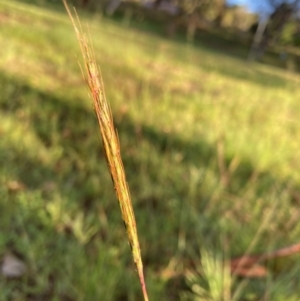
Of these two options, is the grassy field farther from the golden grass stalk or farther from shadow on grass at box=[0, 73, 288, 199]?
the golden grass stalk

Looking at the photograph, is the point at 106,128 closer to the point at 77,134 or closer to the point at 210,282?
the point at 210,282

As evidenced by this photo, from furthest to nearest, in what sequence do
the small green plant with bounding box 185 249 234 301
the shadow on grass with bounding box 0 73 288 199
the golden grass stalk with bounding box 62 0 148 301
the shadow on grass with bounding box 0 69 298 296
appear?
the shadow on grass with bounding box 0 73 288 199, the shadow on grass with bounding box 0 69 298 296, the small green plant with bounding box 185 249 234 301, the golden grass stalk with bounding box 62 0 148 301

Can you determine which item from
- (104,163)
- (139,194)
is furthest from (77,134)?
(139,194)

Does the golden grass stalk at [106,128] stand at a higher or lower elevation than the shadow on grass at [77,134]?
higher

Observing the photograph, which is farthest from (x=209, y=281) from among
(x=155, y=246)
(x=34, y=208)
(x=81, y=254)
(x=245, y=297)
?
(x=34, y=208)

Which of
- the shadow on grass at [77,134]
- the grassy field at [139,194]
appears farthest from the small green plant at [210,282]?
the shadow on grass at [77,134]

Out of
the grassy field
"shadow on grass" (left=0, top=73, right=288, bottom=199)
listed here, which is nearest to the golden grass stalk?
the grassy field

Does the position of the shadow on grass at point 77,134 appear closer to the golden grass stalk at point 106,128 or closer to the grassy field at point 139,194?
the grassy field at point 139,194

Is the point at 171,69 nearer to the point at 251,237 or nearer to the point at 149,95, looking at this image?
the point at 149,95
